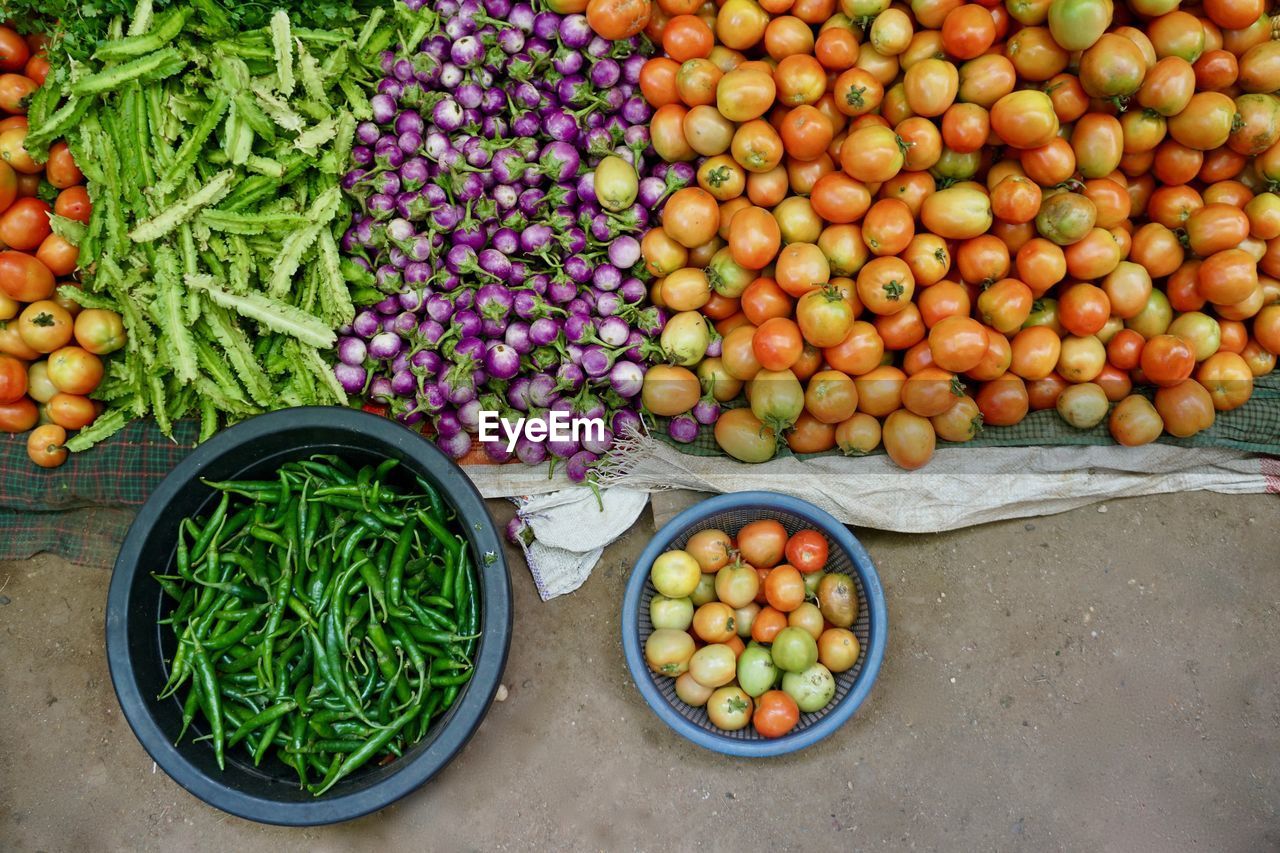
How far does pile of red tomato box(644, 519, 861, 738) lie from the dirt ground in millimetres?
254

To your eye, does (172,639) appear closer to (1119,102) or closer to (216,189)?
(216,189)

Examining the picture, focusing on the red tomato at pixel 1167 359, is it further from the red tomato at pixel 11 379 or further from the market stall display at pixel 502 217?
the red tomato at pixel 11 379

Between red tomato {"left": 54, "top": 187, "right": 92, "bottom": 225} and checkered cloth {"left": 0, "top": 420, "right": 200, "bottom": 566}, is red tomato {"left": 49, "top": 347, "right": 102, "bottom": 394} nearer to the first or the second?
checkered cloth {"left": 0, "top": 420, "right": 200, "bottom": 566}

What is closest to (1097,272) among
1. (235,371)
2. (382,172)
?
(382,172)

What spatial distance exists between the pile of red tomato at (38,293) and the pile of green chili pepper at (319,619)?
603 millimetres

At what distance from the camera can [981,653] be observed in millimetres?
2240

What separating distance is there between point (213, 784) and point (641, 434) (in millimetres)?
1291

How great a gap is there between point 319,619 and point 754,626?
3.46 feet

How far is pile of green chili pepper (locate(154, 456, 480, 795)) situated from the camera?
1858 millimetres

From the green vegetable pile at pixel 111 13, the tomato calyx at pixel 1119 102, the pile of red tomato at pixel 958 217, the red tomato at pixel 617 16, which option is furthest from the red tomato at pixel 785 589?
the green vegetable pile at pixel 111 13

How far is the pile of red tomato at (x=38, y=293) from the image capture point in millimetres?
2129

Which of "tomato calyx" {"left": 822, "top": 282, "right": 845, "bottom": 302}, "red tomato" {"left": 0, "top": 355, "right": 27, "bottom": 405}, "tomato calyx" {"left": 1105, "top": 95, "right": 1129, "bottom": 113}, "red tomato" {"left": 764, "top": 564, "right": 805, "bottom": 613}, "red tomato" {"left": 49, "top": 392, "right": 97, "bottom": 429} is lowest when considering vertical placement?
"red tomato" {"left": 764, "top": 564, "right": 805, "bottom": 613}

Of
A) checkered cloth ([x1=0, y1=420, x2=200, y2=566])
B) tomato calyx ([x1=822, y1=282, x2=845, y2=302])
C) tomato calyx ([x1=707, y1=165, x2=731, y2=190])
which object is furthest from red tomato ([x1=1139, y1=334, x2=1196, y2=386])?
checkered cloth ([x1=0, y1=420, x2=200, y2=566])

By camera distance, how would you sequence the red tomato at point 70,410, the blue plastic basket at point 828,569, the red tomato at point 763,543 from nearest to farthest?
the blue plastic basket at point 828,569 < the red tomato at point 763,543 < the red tomato at point 70,410
